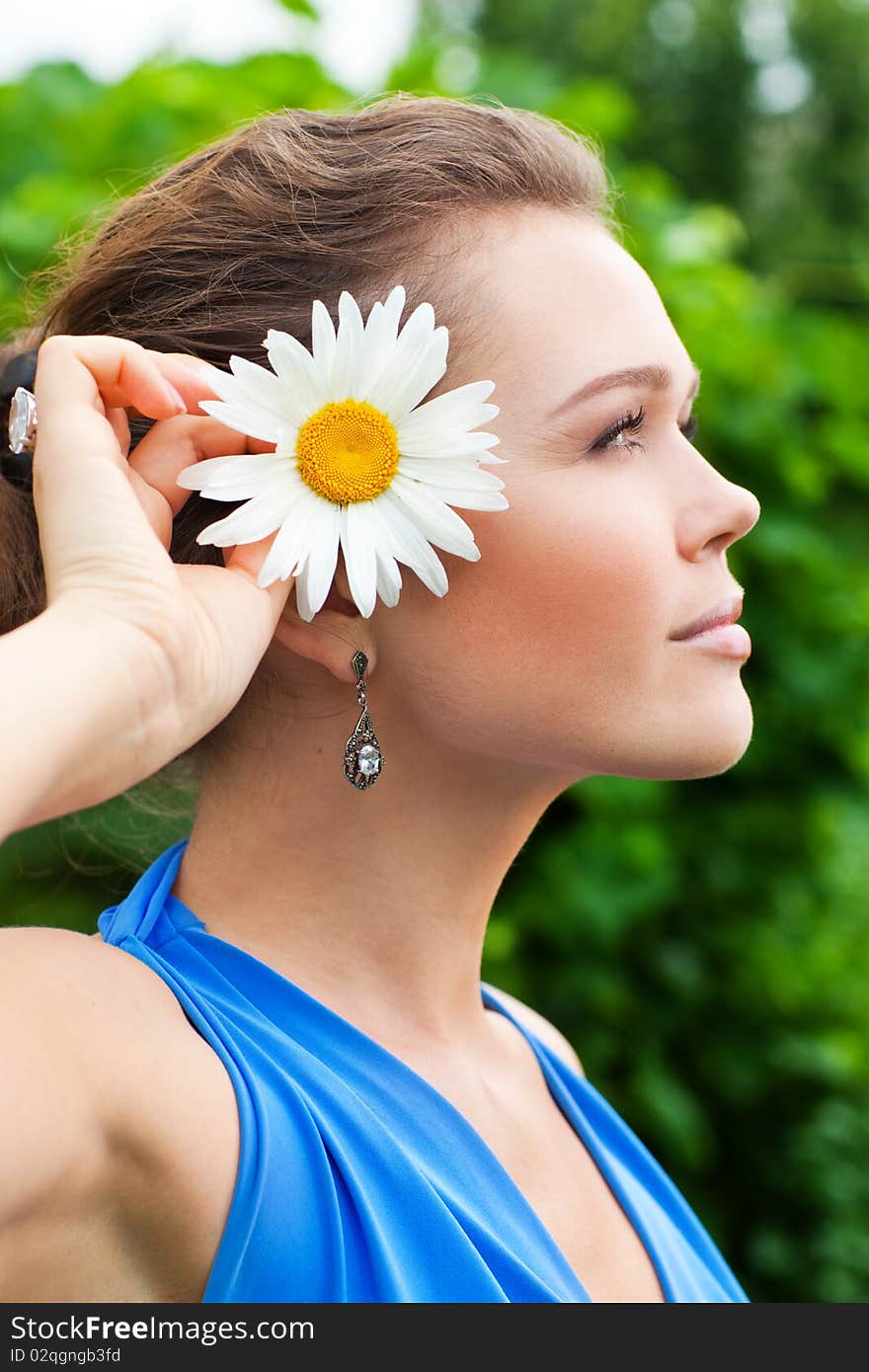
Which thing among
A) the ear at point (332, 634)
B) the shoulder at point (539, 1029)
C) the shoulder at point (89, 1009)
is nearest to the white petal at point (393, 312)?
the ear at point (332, 634)

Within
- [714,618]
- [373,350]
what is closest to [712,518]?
[714,618]

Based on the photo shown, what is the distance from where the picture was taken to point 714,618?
69.3 inches

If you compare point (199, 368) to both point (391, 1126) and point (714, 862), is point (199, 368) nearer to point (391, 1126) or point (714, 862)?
point (391, 1126)

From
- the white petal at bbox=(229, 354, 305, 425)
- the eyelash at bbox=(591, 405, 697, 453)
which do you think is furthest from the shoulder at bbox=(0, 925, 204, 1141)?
the eyelash at bbox=(591, 405, 697, 453)

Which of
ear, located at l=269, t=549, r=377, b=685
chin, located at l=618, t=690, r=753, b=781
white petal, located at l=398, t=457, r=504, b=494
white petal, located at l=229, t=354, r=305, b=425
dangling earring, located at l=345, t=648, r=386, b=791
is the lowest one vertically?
dangling earring, located at l=345, t=648, r=386, b=791

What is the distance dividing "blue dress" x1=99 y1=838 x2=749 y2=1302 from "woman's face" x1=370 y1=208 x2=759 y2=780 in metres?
0.41

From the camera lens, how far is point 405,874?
1866mm

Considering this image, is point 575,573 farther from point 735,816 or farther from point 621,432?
point 735,816

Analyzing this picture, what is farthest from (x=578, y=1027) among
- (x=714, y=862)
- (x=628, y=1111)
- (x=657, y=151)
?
(x=657, y=151)

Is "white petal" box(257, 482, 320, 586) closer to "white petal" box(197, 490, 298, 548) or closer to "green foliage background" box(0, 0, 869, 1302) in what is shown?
"white petal" box(197, 490, 298, 548)

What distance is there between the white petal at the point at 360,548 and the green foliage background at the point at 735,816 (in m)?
1.70

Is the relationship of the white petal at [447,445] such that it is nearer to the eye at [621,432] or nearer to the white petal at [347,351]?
the white petal at [347,351]

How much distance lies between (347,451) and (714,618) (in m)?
0.52

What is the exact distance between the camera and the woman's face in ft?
5.53
